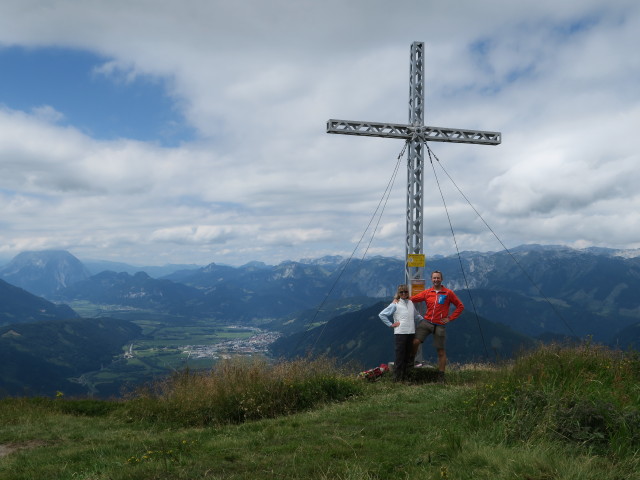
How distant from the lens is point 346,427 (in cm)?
761

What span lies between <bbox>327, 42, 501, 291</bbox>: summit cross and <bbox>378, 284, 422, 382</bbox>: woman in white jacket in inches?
96.8

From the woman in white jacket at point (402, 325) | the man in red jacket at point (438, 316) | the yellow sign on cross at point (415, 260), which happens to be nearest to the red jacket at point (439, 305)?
the man in red jacket at point (438, 316)

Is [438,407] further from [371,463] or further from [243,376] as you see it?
[243,376]

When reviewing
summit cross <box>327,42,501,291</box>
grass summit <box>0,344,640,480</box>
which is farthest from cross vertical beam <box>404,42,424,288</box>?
grass summit <box>0,344,640,480</box>

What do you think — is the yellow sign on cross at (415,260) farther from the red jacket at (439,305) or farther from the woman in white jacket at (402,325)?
the woman in white jacket at (402,325)

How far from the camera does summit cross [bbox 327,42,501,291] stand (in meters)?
15.1

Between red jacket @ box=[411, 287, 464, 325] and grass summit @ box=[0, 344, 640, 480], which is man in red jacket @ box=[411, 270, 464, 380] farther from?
grass summit @ box=[0, 344, 640, 480]

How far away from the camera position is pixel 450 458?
5.41 meters

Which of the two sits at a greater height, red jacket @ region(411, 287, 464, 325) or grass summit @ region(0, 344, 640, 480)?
red jacket @ region(411, 287, 464, 325)

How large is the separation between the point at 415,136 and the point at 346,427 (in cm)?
1066

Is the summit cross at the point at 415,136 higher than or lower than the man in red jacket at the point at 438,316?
higher

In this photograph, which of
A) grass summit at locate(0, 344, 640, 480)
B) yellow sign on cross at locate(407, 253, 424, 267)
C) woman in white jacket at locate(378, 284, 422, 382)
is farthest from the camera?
yellow sign on cross at locate(407, 253, 424, 267)

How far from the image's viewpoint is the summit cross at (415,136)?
15.1 m

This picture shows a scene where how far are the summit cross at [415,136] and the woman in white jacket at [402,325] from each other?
2.46 m
